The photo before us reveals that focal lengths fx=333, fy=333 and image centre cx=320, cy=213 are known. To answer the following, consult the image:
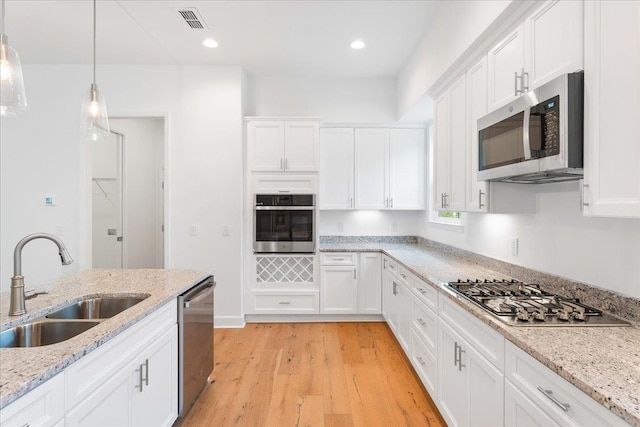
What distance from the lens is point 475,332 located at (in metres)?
1.62

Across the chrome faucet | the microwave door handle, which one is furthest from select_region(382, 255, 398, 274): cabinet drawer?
the chrome faucet

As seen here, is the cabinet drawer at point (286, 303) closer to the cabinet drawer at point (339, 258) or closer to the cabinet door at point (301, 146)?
the cabinet drawer at point (339, 258)

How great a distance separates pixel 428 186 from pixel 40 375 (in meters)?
4.01

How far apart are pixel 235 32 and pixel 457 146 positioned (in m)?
2.33

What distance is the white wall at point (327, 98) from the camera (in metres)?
4.33

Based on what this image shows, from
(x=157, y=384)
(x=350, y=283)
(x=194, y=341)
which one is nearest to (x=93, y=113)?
(x=194, y=341)

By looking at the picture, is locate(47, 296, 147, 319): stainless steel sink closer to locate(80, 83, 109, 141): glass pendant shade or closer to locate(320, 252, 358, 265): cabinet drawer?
locate(80, 83, 109, 141): glass pendant shade

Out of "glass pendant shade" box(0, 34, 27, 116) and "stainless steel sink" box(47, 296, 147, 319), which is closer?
"glass pendant shade" box(0, 34, 27, 116)

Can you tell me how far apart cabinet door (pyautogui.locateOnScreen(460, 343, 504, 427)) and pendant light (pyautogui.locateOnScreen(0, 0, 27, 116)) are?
2.61 meters

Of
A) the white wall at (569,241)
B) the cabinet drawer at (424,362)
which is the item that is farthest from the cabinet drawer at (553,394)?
the cabinet drawer at (424,362)

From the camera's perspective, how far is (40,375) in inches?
38.8

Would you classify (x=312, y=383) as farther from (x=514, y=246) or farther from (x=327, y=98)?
(x=327, y=98)

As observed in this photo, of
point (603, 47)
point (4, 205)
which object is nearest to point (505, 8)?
point (603, 47)

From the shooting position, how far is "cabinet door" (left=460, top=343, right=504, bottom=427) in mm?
1411
